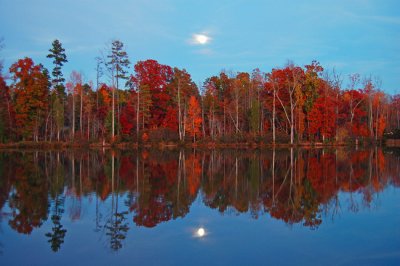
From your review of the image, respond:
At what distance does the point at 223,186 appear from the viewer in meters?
14.1

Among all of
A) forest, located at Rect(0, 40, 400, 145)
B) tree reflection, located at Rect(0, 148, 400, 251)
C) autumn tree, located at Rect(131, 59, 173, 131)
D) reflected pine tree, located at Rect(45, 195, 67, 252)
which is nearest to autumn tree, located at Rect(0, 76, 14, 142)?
forest, located at Rect(0, 40, 400, 145)

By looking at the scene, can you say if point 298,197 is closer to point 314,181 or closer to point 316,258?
point 314,181

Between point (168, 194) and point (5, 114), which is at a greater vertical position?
point (5, 114)

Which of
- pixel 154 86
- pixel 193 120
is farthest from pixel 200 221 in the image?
pixel 154 86

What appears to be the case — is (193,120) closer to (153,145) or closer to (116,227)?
(153,145)

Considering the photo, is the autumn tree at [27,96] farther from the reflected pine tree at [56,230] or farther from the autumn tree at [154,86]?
the reflected pine tree at [56,230]

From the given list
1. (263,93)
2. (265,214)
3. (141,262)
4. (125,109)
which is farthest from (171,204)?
(263,93)

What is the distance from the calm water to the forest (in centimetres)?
3020

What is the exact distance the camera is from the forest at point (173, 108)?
43.2 metres

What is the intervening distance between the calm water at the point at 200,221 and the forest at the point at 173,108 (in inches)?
1189

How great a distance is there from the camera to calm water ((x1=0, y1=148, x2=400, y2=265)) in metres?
6.61

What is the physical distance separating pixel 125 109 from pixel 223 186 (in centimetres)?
4040

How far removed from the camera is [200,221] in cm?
909

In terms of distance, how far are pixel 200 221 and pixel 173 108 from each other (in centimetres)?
4501
